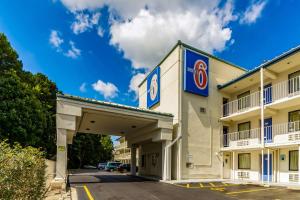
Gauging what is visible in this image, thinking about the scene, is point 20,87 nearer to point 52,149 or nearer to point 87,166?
point 52,149

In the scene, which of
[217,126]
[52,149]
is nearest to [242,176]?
[217,126]

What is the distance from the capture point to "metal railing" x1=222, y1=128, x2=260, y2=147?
20155 millimetres

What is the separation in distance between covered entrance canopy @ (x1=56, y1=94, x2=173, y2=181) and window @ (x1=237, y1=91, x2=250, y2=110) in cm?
688

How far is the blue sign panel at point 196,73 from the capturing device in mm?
21288

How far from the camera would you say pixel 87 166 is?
50.1 meters

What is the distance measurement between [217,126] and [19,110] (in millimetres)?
17680

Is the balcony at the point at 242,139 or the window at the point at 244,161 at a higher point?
the balcony at the point at 242,139

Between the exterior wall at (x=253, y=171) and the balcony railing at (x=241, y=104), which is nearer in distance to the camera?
the exterior wall at (x=253, y=171)

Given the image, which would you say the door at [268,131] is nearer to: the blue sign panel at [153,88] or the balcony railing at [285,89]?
the balcony railing at [285,89]

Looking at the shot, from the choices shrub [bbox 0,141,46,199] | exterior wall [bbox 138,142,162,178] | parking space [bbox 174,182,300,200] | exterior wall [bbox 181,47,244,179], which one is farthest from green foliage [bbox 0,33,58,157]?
shrub [bbox 0,141,46,199]

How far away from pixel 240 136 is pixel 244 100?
319 cm

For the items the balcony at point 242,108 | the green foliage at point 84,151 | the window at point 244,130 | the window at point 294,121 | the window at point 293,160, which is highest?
the balcony at point 242,108

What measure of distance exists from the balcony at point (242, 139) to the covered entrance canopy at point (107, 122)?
5.82 m

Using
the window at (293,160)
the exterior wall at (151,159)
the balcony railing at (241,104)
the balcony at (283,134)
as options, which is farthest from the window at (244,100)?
the exterior wall at (151,159)
